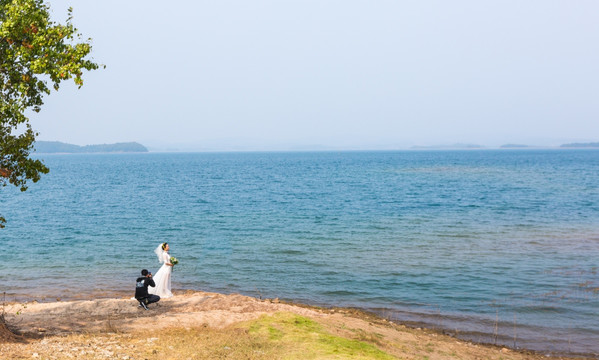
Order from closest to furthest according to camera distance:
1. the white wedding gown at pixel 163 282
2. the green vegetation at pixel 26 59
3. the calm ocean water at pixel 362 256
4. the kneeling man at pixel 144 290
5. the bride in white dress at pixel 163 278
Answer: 1. the green vegetation at pixel 26 59
2. the kneeling man at pixel 144 290
3. the bride in white dress at pixel 163 278
4. the white wedding gown at pixel 163 282
5. the calm ocean water at pixel 362 256

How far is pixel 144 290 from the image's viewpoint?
2092 cm

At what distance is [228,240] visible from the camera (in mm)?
42688

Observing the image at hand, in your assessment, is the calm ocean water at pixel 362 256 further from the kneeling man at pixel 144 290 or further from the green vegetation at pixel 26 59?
the green vegetation at pixel 26 59

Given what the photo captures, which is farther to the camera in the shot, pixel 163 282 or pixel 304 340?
pixel 163 282

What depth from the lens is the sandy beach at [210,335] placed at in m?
15.4

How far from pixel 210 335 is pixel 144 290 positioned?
16.1 ft

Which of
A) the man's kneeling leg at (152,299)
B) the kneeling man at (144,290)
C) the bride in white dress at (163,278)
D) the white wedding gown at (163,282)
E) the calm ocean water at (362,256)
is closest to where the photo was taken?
the kneeling man at (144,290)

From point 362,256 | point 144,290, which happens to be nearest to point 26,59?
point 144,290

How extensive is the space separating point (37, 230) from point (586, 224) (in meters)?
51.7

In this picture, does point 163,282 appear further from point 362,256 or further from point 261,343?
point 362,256

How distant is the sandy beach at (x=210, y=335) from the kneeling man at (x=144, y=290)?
1.36 feet

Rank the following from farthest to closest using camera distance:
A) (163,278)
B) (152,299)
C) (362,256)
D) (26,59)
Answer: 1. (362,256)
2. (163,278)
3. (152,299)
4. (26,59)

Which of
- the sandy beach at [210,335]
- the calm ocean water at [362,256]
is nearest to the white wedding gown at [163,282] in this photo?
the sandy beach at [210,335]

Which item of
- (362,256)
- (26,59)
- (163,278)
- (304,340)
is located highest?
(26,59)
